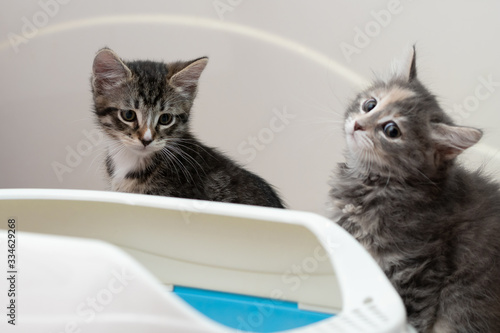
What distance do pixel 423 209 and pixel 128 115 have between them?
755mm

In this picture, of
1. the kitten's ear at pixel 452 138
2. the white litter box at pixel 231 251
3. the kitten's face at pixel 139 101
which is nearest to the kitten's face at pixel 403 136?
the kitten's ear at pixel 452 138

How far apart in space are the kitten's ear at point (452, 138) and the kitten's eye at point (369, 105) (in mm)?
158

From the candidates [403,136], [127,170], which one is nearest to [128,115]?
[127,170]

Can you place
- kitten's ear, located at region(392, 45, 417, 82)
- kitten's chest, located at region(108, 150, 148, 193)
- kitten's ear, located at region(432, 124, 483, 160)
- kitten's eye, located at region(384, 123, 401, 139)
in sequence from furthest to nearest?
kitten's chest, located at region(108, 150, 148, 193), kitten's ear, located at region(392, 45, 417, 82), kitten's eye, located at region(384, 123, 401, 139), kitten's ear, located at region(432, 124, 483, 160)

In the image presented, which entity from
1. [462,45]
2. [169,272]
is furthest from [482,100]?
[169,272]

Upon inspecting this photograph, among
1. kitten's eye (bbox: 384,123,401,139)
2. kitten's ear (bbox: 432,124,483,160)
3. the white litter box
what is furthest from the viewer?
kitten's eye (bbox: 384,123,401,139)

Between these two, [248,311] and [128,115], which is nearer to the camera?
[248,311]

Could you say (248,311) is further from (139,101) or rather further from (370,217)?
(139,101)

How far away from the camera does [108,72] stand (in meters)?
1.31

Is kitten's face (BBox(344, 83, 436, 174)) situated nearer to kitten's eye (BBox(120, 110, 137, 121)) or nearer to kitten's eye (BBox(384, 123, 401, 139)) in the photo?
kitten's eye (BBox(384, 123, 401, 139))

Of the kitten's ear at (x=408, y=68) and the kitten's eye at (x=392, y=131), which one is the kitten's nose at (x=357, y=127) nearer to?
the kitten's eye at (x=392, y=131)

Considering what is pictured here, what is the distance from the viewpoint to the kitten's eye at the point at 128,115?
1.33m

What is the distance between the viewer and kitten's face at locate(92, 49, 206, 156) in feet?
4.28

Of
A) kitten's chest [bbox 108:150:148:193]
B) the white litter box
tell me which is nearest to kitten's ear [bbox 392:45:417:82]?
the white litter box
